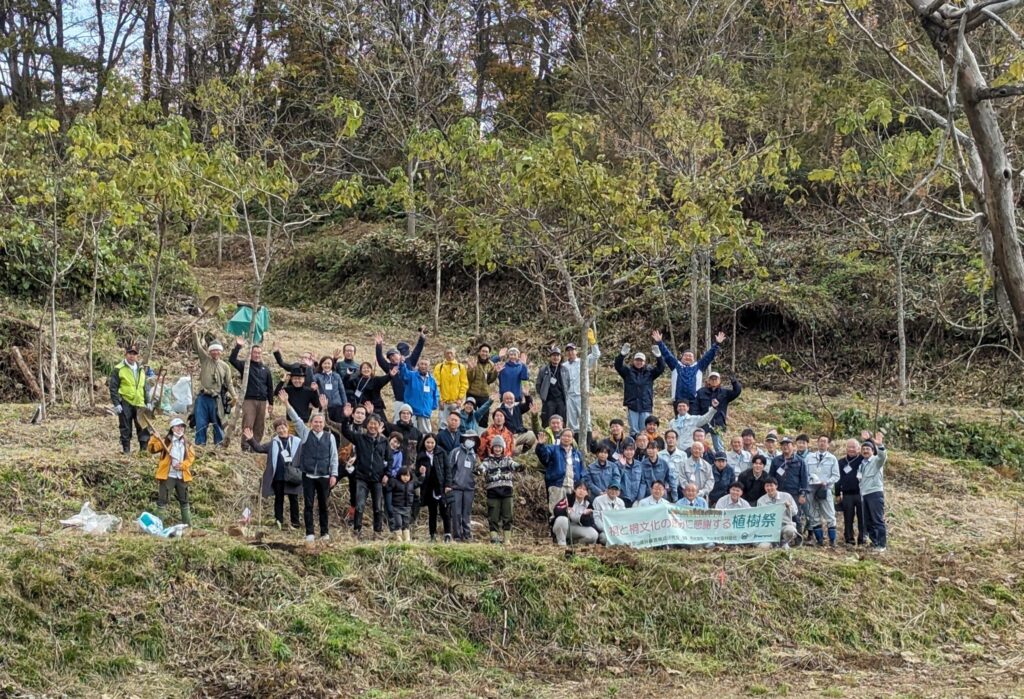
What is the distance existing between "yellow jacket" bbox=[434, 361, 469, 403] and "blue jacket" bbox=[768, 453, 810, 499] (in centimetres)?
461

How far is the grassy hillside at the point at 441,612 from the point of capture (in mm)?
10039

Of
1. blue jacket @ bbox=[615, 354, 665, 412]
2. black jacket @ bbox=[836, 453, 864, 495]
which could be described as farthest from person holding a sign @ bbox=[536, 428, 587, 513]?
black jacket @ bbox=[836, 453, 864, 495]

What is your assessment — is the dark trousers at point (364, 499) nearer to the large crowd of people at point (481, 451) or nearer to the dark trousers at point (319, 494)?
the large crowd of people at point (481, 451)

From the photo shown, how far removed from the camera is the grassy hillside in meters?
10.0

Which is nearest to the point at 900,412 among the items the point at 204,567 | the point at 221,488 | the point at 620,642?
the point at 620,642

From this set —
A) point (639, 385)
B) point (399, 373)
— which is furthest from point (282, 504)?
point (639, 385)

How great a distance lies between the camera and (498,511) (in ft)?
44.1

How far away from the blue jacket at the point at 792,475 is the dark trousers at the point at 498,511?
3.54 metres

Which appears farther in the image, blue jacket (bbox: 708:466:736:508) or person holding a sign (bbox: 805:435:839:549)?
person holding a sign (bbox: 805:435:839:549)

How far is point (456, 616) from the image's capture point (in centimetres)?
1132

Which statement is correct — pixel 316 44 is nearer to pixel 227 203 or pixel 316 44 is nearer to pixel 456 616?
pixel 227 203

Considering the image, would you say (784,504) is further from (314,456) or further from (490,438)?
(314,456)

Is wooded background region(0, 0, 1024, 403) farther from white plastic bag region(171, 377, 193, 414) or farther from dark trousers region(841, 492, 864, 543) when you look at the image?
dark trousers region(841, 492, 864, 543)

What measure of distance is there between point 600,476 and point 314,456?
3.66 m
